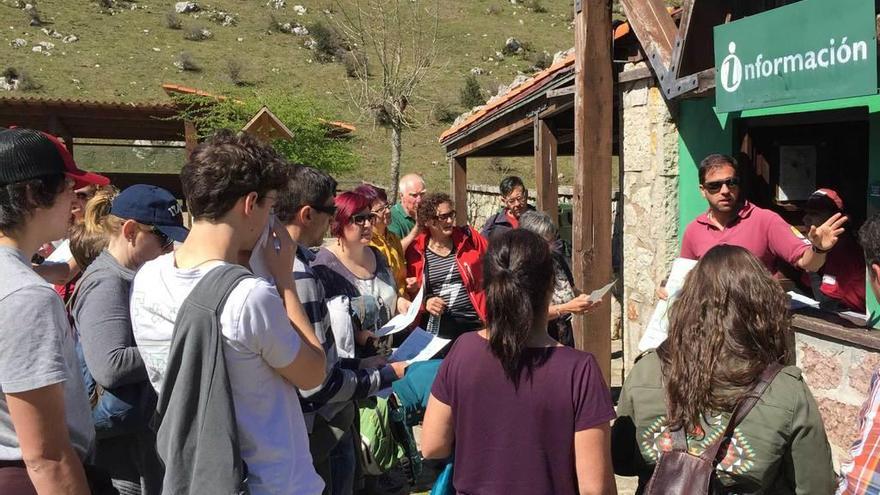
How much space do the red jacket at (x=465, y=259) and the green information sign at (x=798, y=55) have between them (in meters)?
1.82

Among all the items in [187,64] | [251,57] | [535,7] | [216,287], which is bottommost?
[216,287]

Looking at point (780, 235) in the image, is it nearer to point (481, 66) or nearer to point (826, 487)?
point (826, 487)

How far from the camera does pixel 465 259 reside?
4879 millimetres

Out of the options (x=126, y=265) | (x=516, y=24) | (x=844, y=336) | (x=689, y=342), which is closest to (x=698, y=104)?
(x=844, y=336)

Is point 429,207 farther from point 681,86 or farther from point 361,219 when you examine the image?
point 681,86

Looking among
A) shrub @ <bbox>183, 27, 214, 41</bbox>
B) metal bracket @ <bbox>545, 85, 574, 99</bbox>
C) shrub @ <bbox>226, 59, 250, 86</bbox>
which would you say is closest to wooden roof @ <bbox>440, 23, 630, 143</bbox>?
metal bracket @ <bbox>545, 85, 574, 99</bbox>

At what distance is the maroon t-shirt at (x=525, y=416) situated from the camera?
2.00 metres

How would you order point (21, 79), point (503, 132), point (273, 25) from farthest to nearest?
point (273, 25) < point (21, 79) < point (503, 132)

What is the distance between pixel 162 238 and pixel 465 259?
7.90ft

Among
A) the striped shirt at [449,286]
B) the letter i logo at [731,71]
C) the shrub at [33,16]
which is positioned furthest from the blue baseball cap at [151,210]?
the shrub at [33,16]

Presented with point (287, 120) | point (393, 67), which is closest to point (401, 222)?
point (287, 120)

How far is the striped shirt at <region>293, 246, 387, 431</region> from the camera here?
2527 mm

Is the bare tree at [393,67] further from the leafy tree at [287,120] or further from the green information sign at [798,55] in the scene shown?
the green information sign at [798,55]

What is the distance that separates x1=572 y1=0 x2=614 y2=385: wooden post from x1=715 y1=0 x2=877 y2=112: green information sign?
3.97 feet
